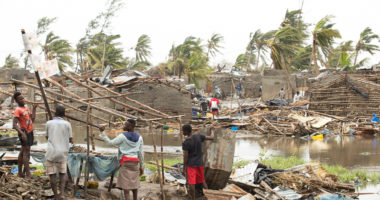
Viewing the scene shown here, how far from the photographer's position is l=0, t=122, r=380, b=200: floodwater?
10.1 metres

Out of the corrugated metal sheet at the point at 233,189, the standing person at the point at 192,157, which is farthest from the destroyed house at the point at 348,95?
the standing person at the point at 192,157

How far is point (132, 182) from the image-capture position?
5.23 meters

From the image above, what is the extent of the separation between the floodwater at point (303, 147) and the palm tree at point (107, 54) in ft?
56.4

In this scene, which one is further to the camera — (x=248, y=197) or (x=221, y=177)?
(x=221, y=177)

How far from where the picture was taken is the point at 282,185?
6609mm

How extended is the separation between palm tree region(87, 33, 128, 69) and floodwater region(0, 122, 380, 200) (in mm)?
17183

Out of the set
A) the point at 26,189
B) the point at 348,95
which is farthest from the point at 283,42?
the point at 26,189

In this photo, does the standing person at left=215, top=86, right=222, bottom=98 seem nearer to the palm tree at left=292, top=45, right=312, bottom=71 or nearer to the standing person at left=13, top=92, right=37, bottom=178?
the palm tree at left=292, top=45, right=312, bottom=71

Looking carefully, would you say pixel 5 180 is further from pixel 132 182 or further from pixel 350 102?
pixel 350 102

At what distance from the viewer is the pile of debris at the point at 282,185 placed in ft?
19.7

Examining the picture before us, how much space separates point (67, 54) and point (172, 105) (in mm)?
20641

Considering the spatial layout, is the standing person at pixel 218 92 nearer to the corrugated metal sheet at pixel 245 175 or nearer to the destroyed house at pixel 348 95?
the destroyed house at pixel 348 95

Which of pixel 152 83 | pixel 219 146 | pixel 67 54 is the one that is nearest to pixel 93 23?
pixel 67 54

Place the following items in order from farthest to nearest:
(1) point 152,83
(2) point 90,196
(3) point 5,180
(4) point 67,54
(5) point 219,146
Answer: (4) point 67,54
(1) point 152,83
(5) point 219,146
(2) point 90,196
(3) point 5,180
